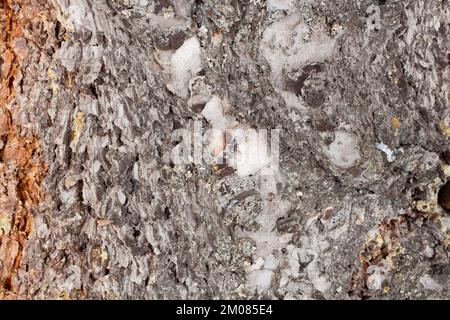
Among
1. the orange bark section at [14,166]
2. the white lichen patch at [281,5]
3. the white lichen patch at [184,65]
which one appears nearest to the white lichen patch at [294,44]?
the white lichen patch at [281,5]

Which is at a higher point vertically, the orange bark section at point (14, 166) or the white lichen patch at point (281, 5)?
the white lichen patch at point (281, 5)

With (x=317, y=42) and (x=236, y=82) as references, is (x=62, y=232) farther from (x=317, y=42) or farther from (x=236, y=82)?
(x=317, y=42)

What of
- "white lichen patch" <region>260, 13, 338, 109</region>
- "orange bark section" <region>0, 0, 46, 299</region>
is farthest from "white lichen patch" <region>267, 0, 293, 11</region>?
"orange bark section" <region>0, 0, 46, 299</region>

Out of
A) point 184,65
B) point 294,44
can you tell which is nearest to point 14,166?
point 184,65

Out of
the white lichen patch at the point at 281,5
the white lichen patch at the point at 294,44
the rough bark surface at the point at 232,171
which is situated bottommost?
the rough bark surface at the point at 232,171

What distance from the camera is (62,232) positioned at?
1.81m

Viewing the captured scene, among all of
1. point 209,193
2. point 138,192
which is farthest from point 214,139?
point 138,192

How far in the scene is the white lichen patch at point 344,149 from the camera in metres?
1.81

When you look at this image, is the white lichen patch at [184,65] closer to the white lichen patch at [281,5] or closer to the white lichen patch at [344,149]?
the white lichen patch at [281,5]

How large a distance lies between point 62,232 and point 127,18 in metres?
0.77

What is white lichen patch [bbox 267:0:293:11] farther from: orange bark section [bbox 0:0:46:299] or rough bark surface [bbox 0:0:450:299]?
orange bark section [bbox 0:0:46:299]

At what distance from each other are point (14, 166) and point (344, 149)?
3.81 ft

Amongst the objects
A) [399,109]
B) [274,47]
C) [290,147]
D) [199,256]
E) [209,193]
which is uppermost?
[274,47]

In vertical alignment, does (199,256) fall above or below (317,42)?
below
